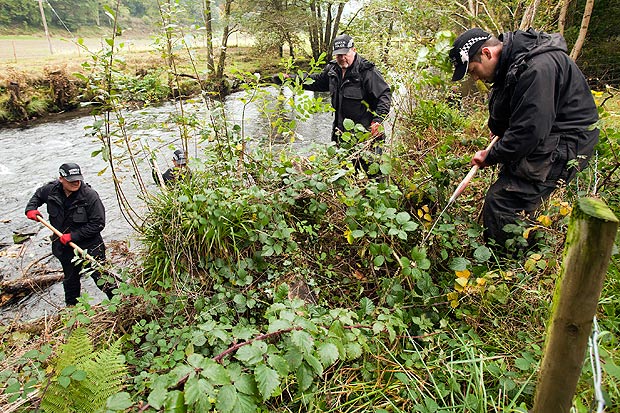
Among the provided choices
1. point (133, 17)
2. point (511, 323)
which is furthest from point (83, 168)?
point (133, 17)

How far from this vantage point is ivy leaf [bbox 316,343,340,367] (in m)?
1.57

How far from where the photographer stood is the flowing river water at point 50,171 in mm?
4504

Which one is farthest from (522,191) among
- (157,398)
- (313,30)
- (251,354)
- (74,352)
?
(313,30)

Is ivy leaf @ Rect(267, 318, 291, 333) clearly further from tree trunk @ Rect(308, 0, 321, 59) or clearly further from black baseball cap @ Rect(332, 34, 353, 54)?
tree trunk @ Rect(308, 0, 321, 59)

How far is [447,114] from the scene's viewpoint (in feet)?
19.9

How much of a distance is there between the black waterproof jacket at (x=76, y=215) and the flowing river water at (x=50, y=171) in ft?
1.09

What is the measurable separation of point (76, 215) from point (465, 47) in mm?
4926

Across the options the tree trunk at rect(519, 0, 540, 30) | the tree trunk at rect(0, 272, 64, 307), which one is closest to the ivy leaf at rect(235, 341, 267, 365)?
the tree trunk at rect(0, 272, 64, 307)

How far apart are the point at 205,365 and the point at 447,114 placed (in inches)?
230

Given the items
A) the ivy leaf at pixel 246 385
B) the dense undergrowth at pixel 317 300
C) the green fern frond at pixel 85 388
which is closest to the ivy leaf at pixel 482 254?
the dense undergrowth at pixel 317 300

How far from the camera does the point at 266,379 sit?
54.6 inches

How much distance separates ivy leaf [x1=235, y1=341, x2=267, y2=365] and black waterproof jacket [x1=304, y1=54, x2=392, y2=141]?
353cm

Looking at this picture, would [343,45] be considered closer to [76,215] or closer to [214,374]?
[76,215]

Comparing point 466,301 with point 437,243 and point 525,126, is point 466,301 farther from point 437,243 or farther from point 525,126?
point 525,126
